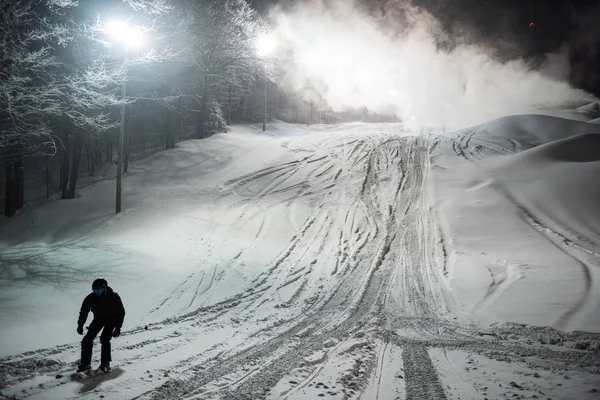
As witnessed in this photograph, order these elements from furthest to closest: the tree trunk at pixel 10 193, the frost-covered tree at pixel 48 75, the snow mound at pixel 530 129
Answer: the snow mound at pixel 530 129 → the tree trunk at pixel 10 193 → the frost-covered tree at pixel 48 75

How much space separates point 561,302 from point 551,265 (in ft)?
9.50

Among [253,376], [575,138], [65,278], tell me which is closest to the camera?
[253,376]

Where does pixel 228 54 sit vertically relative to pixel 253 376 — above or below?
above

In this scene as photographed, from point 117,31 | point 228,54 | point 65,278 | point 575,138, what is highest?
point 228,54

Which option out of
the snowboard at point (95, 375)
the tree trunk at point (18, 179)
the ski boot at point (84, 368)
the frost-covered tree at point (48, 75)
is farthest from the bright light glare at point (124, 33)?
the snowboard at point (95, 375)

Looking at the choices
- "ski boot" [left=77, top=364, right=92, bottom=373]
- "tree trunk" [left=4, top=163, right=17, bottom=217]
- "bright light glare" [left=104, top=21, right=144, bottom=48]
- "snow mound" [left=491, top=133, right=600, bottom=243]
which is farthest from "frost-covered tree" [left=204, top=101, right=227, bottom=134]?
"ski boot" [left=77, top=364, right=92, bottom=373]

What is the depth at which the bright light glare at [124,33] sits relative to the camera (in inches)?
468

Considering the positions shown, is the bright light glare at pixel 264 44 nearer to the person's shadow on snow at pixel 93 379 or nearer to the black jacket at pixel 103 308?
the black jacket at pixel 103 308

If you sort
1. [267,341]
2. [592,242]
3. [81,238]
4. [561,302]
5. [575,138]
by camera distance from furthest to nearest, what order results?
1. [575,138]
2. [81,238]
3. [592,242]
4. [561,302]
5. [267,341]

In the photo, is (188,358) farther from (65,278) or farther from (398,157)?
(398,157)

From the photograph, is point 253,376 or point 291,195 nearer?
point 253,376

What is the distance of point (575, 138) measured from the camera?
62.5 ft

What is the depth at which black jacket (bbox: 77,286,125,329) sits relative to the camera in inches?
212

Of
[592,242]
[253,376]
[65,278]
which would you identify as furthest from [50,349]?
[592,242]
